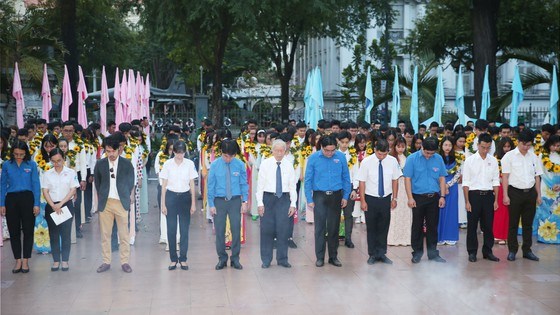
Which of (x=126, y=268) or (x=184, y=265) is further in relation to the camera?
(x=184, y=265)

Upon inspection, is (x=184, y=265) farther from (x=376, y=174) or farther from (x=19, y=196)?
(x=376, y=174)

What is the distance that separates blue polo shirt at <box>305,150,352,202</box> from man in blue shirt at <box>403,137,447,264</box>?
972 mm

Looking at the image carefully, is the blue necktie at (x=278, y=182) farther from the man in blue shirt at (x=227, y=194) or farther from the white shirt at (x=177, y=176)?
the white shirt at (x=177, y=176)

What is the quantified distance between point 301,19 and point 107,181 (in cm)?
2114

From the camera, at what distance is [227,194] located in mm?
10609

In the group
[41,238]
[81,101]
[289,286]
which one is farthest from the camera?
[81,101]

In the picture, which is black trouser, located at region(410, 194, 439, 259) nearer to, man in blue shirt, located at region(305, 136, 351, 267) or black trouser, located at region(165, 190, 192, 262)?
man in blue shirt, located at region(305, 136, 351, 267)

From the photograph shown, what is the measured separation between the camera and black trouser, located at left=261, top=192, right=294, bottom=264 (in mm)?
10852

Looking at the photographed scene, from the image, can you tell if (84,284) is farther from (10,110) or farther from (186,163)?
(10,110)

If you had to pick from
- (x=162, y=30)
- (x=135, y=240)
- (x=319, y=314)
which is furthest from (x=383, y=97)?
(x=319, y=314)

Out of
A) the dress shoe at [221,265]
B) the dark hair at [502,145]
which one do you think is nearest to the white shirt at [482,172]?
the dark hair at [502,145]

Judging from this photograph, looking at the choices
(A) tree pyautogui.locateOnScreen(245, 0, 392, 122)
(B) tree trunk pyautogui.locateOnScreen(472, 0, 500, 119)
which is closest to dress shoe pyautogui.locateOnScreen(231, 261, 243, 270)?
(B) tree trunk pyautogui.locateOnScreen(472, 0, 500, 119)

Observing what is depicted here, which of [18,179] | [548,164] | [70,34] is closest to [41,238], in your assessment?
[18,179]

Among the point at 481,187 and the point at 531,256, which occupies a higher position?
the point at 481,187
